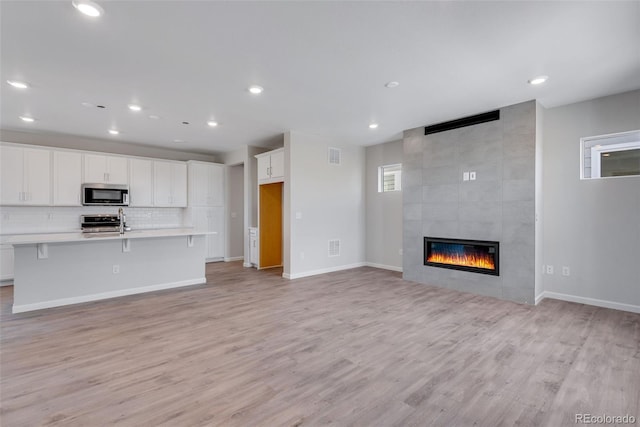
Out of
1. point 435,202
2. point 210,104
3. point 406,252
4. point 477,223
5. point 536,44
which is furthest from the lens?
point 406,252

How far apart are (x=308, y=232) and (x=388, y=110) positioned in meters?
2.71

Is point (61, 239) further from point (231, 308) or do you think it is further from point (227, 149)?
point (227, 149)

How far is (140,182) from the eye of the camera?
6.61m

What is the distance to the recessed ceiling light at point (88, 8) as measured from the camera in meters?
2.11

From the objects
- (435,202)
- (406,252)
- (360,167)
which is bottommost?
(406,252)

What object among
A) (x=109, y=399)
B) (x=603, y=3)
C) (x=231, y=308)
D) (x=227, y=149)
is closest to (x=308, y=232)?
(x=231, y=308)

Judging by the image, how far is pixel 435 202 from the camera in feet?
16.7

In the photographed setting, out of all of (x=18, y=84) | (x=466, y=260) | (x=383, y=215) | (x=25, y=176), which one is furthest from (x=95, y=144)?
(x=466, y=260)

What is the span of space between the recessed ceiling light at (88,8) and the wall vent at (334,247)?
4933mm

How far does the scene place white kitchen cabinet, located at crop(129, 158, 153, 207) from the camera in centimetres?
650

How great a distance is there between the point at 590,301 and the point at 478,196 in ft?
6.53

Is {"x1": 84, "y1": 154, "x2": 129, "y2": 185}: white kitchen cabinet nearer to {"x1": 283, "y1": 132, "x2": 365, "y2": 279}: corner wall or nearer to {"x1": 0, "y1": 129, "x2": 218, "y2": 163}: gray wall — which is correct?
{"x1": 0, "y1": 129, "x2": 218, "y2": 163}: gray wall

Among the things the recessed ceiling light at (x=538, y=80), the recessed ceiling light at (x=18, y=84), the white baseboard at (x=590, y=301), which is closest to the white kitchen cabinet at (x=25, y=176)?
the recessed ceiling light at (x=18, y=84)

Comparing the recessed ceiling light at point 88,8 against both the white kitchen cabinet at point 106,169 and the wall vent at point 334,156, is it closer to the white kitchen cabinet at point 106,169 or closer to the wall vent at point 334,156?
the wall vent at point 334,156
